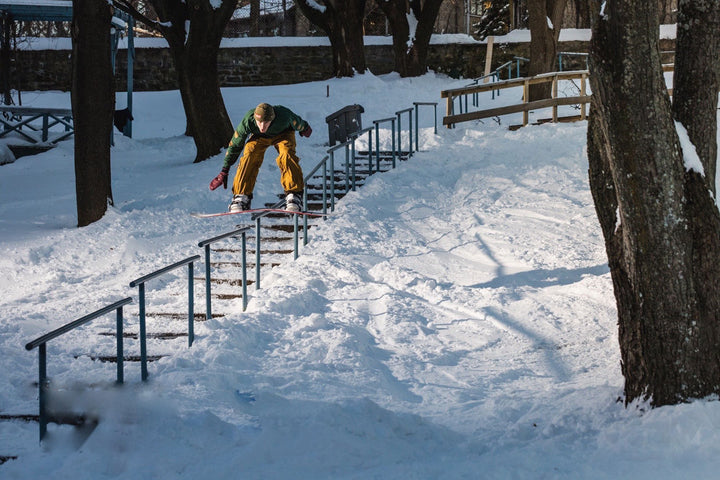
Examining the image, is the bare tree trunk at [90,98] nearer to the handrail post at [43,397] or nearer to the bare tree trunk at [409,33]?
the handrail post at [43,397]

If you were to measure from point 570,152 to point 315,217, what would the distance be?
5536 millimetres

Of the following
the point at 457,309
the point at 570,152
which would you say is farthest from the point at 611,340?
the point at 570,152

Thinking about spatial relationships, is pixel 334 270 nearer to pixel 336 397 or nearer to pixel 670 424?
pixel 336 397

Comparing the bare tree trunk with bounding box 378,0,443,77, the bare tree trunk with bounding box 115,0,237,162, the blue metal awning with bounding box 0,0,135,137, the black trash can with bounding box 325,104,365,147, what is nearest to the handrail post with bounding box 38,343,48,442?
the black trash can with bounding box 325,104,365,147

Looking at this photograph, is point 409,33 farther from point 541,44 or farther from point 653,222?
point 653,222

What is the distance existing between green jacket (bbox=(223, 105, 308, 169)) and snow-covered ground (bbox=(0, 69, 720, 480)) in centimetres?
118

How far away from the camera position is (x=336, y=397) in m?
5.69

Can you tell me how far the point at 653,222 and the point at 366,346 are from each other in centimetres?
289

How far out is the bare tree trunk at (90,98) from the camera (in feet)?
38.0

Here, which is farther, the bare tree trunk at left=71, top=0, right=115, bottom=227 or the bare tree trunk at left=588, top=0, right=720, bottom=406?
the bare tree trunk at left=71, top=0, right=115, bottom=227

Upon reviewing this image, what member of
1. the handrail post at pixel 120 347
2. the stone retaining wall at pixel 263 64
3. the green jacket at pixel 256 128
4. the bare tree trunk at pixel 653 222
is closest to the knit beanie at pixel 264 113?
the green jacket at pixel 256 128

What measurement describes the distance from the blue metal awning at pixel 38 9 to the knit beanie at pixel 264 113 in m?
10.3

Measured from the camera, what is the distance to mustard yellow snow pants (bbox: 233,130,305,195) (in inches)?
411

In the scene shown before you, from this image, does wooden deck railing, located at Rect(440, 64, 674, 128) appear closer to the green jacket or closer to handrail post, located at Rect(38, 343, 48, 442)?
the green jacket
